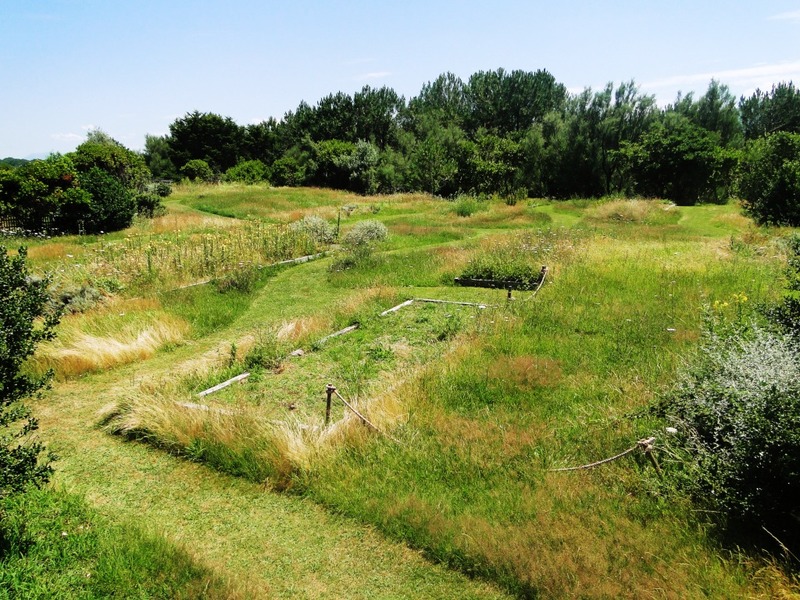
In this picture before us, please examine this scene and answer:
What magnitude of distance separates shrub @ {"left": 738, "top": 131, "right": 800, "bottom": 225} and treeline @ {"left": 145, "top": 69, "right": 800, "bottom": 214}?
11.1m

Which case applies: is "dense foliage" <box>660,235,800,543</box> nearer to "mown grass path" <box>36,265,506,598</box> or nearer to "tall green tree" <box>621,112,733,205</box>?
"mown grass path" <box>36,265,506,598</box>

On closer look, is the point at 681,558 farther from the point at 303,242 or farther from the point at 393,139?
the point at 393,139

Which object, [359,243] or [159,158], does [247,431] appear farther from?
[159,158]

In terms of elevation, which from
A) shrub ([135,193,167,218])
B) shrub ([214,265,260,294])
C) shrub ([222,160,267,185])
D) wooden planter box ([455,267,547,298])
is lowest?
wooden planter box ([455,267,547,298])

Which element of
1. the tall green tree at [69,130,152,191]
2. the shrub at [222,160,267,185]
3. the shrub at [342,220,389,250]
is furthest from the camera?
the shrub at [222,160,267,185]

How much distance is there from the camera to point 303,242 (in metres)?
17.9

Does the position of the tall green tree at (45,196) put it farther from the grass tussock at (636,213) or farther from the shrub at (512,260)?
the grass tussock at (636,213)

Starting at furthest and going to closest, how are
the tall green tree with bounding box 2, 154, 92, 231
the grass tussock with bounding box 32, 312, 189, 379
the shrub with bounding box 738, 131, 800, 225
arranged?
the shrub with bounding box 738, 131, 800, 225, the tall green tree with bounding box 2, 154, 92, 231, the grass tussock with bounding box 32, 312, 189, 379

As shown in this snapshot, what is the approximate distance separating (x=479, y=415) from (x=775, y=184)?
22.0m

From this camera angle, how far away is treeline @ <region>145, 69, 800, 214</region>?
3703 cm

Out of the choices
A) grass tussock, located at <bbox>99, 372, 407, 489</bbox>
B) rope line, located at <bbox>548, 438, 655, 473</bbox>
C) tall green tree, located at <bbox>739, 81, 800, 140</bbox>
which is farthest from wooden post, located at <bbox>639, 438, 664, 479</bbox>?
tall green tree, located at <bbox>739, 81, 800, 140</bbox>

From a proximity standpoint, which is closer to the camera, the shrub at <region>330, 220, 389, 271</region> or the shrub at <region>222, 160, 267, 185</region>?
the shrub at <region>330, 220, 389, 271</region>

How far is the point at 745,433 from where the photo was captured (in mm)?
4043

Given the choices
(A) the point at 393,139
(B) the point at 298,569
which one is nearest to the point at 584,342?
(B) the point at 298,569
